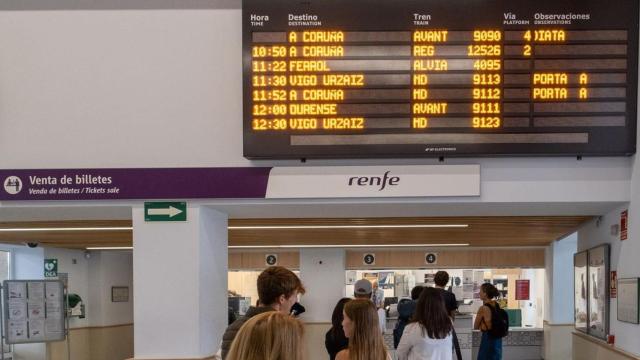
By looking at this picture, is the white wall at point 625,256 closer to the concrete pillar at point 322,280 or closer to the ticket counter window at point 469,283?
the ticket counter window at point 469,283

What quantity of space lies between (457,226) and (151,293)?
4456 millimetres

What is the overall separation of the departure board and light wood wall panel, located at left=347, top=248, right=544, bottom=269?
8.68 meters

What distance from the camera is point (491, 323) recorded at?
7000mm

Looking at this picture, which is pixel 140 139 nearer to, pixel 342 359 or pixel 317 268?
pixel 342 359

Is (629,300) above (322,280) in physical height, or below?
above

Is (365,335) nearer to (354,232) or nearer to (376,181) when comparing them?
(376,181)

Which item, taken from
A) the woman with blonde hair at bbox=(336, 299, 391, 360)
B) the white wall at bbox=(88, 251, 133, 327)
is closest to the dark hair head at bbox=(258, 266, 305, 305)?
the woman with blonde hair at bbox=(336, 299, 391, 360)

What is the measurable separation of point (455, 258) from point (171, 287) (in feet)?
30.3

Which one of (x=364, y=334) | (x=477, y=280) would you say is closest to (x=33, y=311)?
(x=364, y=334)

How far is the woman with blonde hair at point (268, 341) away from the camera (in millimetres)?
2062

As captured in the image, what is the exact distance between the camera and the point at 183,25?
17.3ft

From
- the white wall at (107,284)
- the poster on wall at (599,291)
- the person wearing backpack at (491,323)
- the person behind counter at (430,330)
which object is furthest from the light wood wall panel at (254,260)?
the person behind counter at (430,330)

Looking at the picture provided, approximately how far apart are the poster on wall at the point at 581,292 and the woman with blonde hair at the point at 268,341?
5247 mm

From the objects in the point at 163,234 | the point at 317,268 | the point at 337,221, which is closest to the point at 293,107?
the point at 163,234
